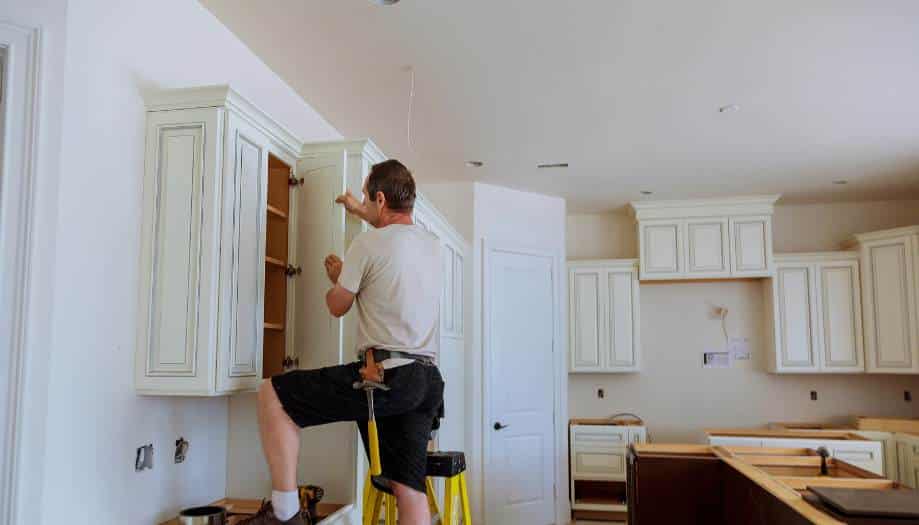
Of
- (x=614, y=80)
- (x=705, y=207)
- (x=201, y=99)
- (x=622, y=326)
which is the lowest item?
(x=622, y=326)

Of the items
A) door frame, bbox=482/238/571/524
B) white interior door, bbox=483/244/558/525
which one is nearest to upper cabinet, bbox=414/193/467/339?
door frame, bbox=482/238/571/524

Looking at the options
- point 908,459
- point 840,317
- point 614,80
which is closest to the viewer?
point 614,80

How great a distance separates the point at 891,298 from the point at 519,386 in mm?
3194

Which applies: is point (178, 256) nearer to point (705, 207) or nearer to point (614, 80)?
Answer: point (614, 80)

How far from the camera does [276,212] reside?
9.36 feet

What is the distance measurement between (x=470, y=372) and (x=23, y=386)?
13.1 feet

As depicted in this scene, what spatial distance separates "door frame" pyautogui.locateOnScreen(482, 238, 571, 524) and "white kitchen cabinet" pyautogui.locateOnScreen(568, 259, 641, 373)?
28cm

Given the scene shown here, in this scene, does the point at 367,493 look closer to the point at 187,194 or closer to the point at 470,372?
the point at 187,194

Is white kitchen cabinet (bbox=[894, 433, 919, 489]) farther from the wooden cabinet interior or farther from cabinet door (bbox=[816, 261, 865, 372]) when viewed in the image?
the wooden cabinet interior

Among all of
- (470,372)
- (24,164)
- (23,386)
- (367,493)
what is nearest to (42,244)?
(24,164)

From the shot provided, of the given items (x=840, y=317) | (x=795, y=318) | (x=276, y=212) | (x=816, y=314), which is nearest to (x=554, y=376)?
(x=795, y=318)

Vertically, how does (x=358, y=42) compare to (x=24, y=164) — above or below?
above

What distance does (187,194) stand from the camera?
2363 mm

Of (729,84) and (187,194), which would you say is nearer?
(187,194)
